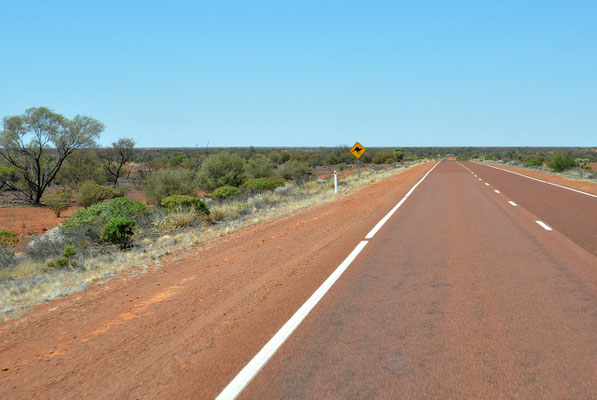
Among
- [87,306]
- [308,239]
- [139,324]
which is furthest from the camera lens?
[308,239]

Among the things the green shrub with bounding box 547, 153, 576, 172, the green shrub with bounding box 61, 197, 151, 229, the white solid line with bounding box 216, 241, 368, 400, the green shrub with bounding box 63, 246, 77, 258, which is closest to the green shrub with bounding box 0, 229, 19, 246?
the green shrub with bounding box 61, 197, 151, 229

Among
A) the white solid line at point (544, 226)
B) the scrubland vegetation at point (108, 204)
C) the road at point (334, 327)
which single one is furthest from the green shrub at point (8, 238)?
the white solid line at point (544, 226)

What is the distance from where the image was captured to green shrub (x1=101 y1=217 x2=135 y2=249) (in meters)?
12.0

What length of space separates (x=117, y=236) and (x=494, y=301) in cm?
924

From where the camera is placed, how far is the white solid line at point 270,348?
369 cm

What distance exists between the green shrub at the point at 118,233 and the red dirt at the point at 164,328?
3501mm

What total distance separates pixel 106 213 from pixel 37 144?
30786 mm

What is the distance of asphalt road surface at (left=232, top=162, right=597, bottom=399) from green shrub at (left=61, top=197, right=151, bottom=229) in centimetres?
970

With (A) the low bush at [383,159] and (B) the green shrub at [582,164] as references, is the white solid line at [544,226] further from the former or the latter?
(A) the low bush at [383,159]

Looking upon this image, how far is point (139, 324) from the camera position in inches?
212

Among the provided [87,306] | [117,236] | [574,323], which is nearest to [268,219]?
[117,236]

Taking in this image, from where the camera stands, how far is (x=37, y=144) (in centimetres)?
4197

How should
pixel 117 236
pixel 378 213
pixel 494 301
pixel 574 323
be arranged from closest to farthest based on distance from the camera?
pixel 574 323 → pixel 494 301 → pixel 117 236 → pixel 378 213

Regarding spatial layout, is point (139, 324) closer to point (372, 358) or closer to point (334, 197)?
point (372, 358)
